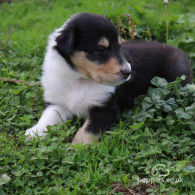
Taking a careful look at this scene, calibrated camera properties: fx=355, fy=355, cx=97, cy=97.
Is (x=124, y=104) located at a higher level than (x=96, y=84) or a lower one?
lower

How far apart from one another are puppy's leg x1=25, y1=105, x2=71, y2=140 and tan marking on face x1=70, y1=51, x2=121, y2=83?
1.99ft

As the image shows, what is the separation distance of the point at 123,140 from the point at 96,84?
0.73m

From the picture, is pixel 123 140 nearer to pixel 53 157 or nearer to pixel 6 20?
pixel 53 157

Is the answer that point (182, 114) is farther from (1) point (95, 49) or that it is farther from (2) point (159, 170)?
(1) point (95, 49)

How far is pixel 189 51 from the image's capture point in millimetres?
5199

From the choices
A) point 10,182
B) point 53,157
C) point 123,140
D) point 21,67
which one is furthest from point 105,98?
point 21,67

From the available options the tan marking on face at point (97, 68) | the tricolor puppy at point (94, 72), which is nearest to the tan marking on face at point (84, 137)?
the tricolor puppy at point (94, 72)

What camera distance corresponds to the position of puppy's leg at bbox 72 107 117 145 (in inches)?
138

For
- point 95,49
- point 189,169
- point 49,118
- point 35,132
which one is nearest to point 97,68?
point 95,49

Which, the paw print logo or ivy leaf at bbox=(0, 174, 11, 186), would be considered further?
the paw print logo

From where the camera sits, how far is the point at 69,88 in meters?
3.89

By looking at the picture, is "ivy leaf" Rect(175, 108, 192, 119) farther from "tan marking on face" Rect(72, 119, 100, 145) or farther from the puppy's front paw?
the puppy's front paw

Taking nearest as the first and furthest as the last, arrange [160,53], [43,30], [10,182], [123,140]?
[10,182] < [123,140] < [160,53] < [43,30]

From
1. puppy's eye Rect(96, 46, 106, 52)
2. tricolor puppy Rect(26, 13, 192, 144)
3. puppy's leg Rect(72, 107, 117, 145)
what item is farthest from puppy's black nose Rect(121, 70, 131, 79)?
puppy's leg Rect(72, 107, 117, 145)
